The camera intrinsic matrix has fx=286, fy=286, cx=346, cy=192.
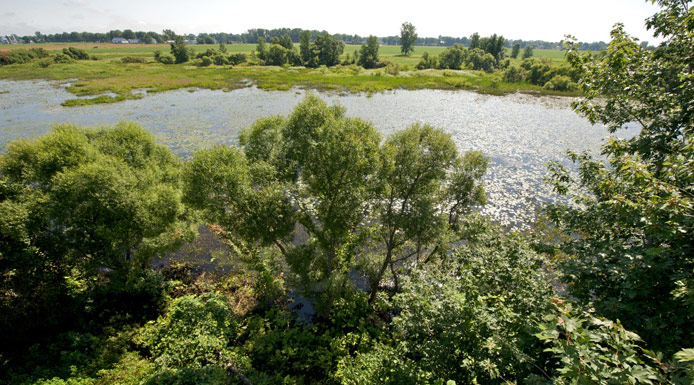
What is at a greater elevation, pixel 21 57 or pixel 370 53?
pixel 370 53

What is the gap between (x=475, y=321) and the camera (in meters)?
8.07

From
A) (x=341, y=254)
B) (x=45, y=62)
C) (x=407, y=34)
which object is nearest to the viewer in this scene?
(x=341, y=254)

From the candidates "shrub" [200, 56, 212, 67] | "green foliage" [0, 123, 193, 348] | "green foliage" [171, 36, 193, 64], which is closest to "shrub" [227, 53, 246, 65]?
"shrub" [200, 56, 212, 67]

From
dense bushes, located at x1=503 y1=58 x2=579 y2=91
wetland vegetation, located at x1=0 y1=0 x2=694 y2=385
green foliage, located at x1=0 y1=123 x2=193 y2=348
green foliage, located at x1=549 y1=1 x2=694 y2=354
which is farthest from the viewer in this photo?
dense bushes, located at x1=503 y1=58 x2=579 y2=91

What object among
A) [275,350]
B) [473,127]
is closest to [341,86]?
[473,127]

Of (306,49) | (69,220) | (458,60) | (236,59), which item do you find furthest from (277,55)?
(69,220)

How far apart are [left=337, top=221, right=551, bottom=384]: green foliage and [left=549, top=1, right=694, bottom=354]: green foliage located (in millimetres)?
1376

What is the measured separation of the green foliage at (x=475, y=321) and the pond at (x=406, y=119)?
649 inches

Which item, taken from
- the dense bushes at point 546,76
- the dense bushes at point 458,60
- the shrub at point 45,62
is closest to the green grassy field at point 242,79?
the shrub at point 45,62

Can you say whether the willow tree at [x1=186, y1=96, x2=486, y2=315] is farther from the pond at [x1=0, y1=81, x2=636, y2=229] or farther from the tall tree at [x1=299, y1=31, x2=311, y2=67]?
the tall tree at [x1=299, y1=31, x2=311, y2=67]

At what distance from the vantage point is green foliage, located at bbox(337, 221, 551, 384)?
7531mm

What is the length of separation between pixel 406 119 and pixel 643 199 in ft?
140

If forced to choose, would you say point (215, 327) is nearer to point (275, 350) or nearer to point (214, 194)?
point (275, 350)

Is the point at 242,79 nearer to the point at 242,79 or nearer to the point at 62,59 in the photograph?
the point at 242,79
